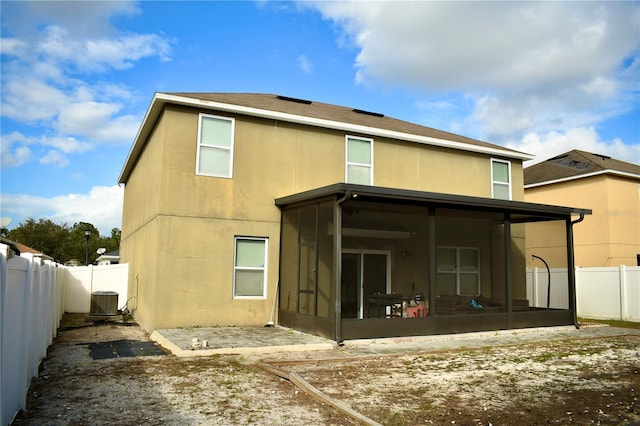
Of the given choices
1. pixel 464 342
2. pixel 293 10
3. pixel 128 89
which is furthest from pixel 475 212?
pixel 128 89

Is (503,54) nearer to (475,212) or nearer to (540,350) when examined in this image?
(475,212)

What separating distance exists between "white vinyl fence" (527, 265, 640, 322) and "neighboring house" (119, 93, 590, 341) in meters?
1.75

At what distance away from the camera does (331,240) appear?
11.1 m

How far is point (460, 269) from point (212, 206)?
826cm

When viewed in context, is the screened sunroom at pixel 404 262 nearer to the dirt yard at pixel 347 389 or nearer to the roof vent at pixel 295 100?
the dirt yard at pixel 347 389

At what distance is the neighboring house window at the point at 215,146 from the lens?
41.0ft

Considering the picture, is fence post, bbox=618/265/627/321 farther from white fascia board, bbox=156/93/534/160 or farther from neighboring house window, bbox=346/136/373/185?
neighboring house window, bbox=346/136/373/185

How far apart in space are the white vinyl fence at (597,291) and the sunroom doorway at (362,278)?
598 centimetres

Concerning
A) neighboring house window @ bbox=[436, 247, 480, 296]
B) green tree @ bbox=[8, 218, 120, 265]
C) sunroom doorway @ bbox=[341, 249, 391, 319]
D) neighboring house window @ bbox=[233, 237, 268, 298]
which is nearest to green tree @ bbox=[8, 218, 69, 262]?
green tree @ bbox=[8, 218, 120, 265]

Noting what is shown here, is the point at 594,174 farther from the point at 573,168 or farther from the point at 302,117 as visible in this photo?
the point at 302,117

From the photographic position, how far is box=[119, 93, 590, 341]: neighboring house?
11.6 metres

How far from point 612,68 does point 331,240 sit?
11.8 meters

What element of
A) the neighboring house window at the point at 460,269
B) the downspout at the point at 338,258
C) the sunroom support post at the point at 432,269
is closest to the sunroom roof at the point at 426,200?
the downspout at the point at 338,258

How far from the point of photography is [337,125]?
14.1 meters
